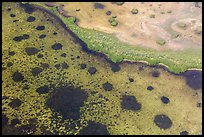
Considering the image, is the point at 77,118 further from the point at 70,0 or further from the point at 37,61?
the point at 70,0

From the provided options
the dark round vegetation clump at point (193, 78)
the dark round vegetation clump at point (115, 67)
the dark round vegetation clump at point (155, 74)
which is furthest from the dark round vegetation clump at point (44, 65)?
the dark round vegetation clump at point (193, 78)

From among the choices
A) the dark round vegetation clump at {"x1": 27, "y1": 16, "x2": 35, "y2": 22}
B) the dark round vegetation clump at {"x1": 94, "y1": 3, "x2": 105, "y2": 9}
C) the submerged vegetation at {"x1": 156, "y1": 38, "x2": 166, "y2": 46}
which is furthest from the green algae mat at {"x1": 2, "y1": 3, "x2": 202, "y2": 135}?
the dark round vegetation clump at {"x1": 94, "y1": 3, "x2": 105, "y2": 9}

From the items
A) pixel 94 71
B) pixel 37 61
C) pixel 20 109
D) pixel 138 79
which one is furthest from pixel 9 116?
pixel 138 79

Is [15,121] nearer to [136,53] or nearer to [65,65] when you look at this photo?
[65,65]

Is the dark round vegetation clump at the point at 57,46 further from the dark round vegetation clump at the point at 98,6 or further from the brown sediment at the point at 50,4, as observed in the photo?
the dark round vegetation clump at the point at 98,6

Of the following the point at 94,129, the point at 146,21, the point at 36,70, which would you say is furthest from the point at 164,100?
the point at 146,21

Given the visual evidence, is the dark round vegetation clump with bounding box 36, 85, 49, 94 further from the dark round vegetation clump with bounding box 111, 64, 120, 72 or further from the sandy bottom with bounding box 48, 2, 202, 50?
the sandy bottom with bounding box 48, 2, 202, 50

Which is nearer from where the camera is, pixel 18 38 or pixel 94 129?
pixel 94 129
